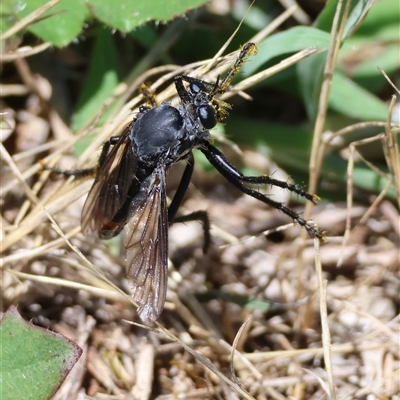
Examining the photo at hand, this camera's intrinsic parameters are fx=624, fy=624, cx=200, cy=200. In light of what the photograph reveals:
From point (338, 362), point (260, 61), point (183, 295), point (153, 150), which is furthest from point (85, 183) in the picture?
point (338, 362)

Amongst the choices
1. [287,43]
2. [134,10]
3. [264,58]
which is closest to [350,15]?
[287,43]

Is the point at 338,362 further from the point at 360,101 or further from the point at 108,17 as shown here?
the point at 108,17

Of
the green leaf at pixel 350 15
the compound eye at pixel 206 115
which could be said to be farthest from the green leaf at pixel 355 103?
the compound eye at pixel 206 115

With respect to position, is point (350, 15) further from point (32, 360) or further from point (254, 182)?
point (32, 360)

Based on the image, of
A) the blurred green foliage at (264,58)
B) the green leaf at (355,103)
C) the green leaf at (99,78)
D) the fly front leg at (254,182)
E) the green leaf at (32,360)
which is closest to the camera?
the green leaf at (32,360)

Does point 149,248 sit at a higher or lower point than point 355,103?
lower

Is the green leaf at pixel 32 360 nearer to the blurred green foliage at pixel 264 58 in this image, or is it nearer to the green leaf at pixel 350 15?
the blurred green foliage at pixel 264 58
